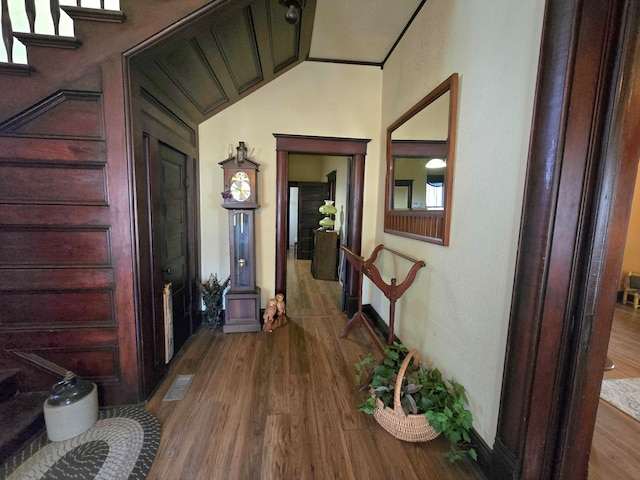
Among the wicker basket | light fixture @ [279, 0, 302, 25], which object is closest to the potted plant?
the wicker basket

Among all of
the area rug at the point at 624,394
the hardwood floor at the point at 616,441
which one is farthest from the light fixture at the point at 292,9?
the area rug at the point at 624,394

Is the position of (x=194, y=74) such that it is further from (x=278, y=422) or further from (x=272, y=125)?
(x=278, y=422)

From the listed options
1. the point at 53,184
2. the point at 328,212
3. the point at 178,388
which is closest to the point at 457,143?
the point at 53,184

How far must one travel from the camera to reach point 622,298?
12.9 ft

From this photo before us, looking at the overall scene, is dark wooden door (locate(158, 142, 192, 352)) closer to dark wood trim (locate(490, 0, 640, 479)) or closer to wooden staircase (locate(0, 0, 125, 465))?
wooden staircase (locate(0, 0, 125, 465))

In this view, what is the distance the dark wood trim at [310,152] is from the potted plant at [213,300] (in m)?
0.63

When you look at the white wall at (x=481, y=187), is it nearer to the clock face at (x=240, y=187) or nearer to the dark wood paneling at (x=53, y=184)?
the clock face at (x=240, y=187)

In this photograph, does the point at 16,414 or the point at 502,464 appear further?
the point at 16,414

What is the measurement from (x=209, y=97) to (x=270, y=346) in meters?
2.44

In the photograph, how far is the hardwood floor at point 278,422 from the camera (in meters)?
1.37

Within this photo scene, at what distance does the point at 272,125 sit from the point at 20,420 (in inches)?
116

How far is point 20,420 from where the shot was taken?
1499mm

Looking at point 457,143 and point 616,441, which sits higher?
point 457,143

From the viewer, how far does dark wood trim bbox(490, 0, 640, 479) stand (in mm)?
972
